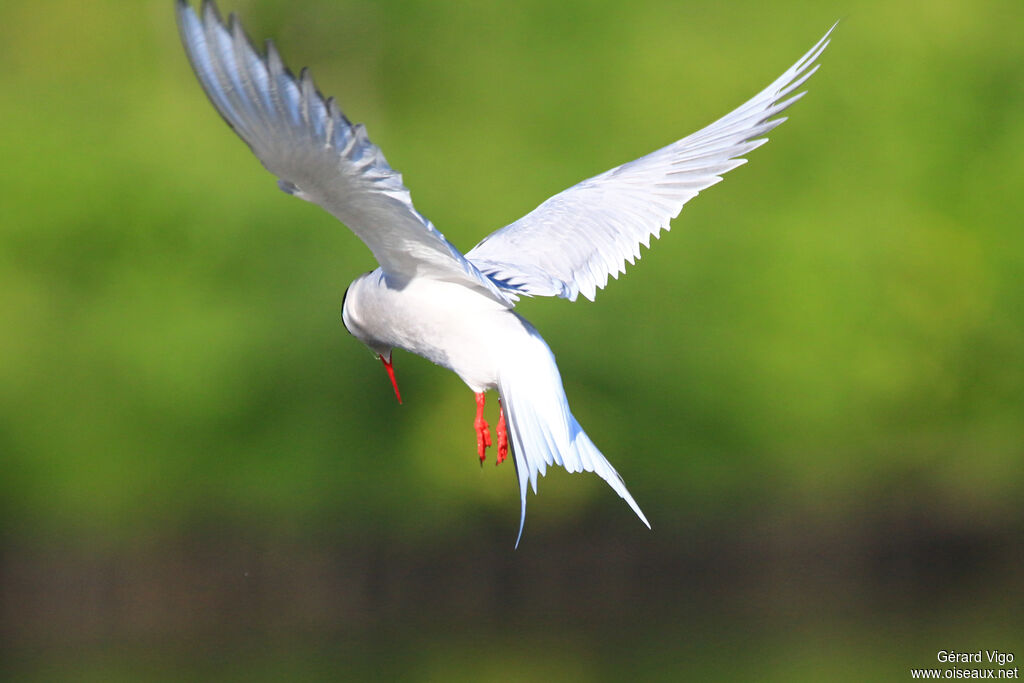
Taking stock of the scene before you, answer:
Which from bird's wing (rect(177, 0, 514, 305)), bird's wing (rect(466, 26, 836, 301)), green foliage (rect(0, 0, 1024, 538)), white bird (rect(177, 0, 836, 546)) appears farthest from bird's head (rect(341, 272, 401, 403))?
green foliage (rect(0, 0, 1024, 538))

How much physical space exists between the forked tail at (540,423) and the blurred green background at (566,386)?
10.8 feet

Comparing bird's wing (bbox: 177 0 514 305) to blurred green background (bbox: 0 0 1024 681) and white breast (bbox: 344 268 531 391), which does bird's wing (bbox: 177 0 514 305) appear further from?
blurred green background (bbox: 0 0 1024 681)

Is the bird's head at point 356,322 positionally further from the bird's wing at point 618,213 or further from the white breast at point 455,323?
the bird's wing at point 618,213

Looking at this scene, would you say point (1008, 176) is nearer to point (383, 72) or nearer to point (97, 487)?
point (383, 72)

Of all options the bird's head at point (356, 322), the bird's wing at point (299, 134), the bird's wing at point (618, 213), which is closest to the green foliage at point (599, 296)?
the bird's wing at point (618, 213)

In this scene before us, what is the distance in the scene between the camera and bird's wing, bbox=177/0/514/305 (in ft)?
10.5

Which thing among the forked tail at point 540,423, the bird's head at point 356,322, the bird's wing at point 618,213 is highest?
the bird's wing at point 618,213

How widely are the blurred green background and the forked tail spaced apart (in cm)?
330

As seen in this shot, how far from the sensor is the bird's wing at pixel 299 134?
320cm

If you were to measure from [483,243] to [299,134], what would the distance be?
1.34 metres

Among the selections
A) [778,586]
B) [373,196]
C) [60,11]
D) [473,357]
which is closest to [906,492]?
[778,586]

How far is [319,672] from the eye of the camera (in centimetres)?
715

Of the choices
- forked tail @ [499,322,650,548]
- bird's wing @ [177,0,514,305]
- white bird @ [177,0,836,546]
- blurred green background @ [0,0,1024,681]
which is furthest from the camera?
blurred green background @ [0,0,1024,681]

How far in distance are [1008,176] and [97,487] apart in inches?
232
